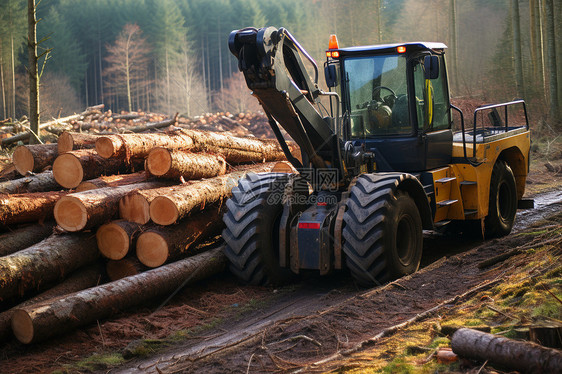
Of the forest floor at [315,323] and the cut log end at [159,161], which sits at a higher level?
the cut log end at [159,161]

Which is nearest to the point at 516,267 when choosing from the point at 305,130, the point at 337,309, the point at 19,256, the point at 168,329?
the point at 337,309

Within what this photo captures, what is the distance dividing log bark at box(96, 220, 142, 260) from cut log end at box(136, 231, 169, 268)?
14 centimetres

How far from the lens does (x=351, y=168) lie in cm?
754

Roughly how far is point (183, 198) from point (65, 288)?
1863 millimetres

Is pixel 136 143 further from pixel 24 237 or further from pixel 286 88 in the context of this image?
pixel 286 88

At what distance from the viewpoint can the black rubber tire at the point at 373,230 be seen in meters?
6.59

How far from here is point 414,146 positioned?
7.88 metres

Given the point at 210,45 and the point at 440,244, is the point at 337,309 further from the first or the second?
the point at 210,45

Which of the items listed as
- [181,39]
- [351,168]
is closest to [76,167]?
[351,168]

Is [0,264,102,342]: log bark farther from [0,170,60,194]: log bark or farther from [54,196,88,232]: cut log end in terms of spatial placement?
[0,170,60,194]: log bark

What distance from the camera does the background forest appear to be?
1606 inches

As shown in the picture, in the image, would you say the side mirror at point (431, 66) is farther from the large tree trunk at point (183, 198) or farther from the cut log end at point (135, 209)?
the cut log end at point (135, 209)

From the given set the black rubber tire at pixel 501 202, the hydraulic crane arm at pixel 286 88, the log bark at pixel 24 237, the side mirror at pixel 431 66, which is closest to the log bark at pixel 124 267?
the log bark at pixel 24 237

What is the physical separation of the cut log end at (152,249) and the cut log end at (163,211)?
8.7 inches
